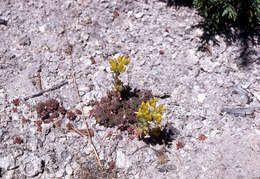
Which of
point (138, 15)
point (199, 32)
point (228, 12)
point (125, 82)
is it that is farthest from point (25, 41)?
point (228, 12)

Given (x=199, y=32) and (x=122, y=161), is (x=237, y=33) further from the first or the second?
(x=122, y=161)

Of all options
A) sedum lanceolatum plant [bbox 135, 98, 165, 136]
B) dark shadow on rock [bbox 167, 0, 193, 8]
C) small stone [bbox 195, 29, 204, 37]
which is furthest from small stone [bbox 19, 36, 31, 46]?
small stone [bbox 195, 29, 204, 37]

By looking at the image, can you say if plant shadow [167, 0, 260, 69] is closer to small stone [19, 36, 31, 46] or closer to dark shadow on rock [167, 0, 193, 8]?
dark shadow on rock [167, 0, 193, 8]

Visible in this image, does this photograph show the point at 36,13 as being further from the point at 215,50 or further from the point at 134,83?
the point at 215,50

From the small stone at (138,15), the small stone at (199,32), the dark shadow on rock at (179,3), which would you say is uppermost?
the dark shadow on rock at (179,3)

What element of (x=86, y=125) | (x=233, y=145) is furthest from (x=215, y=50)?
(x=86, y=125)

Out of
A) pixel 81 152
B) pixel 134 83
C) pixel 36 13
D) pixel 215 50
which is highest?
pixel 36 13

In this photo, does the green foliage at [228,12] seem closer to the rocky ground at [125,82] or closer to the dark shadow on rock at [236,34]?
the dark shadow on rock at [236,34]

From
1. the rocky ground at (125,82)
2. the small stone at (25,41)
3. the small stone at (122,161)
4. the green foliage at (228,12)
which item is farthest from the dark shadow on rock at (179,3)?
the small stone at (122,161)
